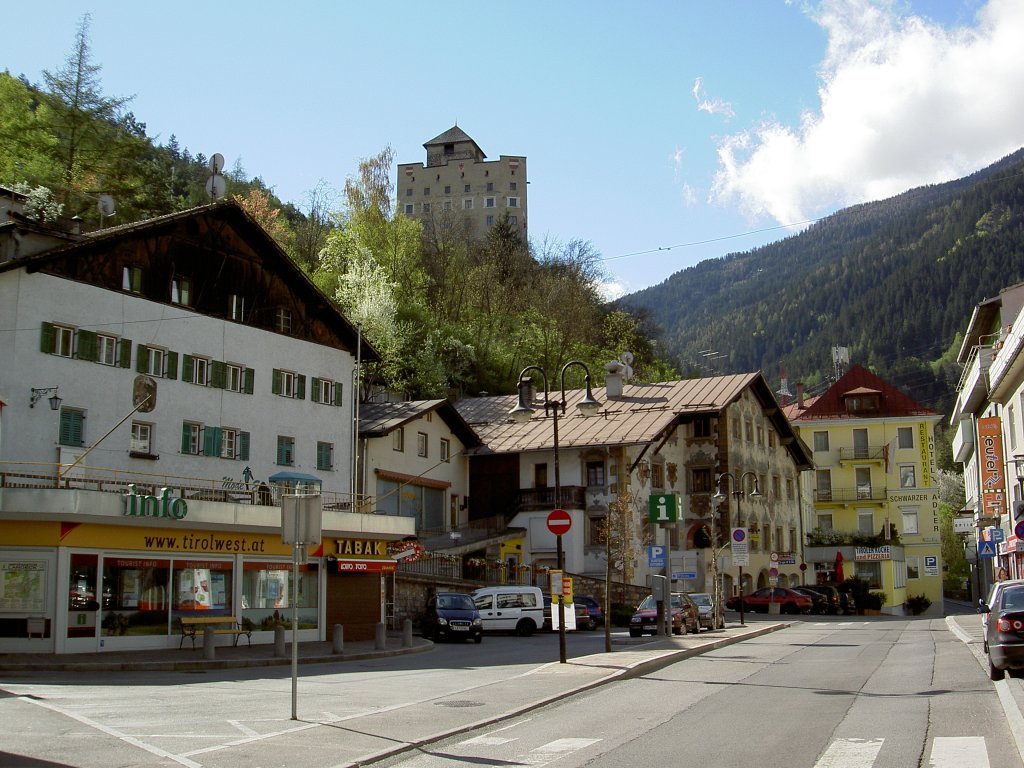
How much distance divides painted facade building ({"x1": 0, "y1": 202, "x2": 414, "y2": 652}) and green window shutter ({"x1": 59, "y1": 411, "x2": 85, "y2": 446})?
1.7 inches

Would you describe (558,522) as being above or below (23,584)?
above

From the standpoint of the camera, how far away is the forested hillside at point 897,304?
155 m

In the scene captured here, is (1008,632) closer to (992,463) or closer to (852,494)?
(992,463)

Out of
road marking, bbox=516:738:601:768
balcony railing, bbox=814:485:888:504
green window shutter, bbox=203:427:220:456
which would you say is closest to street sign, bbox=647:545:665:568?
green window shutter, bbox=203:427:220:456

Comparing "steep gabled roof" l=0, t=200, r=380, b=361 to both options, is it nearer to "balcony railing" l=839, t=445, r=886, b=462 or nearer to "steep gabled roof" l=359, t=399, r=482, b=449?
"steep gabled roof" l=359, t=399, r=482, b=449

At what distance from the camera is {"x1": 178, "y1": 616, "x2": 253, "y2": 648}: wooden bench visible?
28578 millimetres

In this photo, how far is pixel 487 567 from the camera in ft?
155

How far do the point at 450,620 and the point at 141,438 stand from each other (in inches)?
438

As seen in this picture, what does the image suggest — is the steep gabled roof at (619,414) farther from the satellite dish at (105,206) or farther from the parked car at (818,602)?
the satellite dish at (105,206)

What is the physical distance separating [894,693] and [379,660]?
1373cm

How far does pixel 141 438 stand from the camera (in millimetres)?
34000

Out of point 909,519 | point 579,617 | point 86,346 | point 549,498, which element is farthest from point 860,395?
point 86,346

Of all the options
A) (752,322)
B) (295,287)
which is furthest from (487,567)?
(752,322)

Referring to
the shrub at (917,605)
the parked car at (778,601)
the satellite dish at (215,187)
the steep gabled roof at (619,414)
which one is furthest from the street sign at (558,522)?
the shrub at (917,605)
